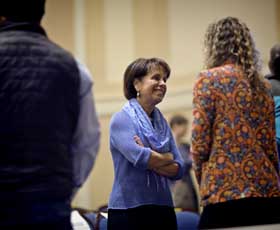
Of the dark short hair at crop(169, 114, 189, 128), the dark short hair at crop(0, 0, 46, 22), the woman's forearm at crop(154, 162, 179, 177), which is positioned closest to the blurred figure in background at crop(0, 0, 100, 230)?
the dark short hair at crop(0, 0, 46, 22)

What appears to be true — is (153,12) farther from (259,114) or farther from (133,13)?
(259,114)

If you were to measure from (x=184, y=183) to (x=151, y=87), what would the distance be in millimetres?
2315

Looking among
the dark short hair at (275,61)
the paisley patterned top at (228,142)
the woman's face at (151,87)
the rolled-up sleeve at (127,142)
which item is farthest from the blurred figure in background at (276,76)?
the rolled-up sleeve at (127,142)

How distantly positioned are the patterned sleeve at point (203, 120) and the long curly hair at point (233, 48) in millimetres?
163

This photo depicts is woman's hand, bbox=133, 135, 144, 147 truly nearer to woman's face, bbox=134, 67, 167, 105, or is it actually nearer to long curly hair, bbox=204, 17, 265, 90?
woman's face, bbox=134, 67, 167, 105

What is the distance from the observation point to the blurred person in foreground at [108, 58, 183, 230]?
221 centimetres

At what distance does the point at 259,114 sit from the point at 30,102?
88cm

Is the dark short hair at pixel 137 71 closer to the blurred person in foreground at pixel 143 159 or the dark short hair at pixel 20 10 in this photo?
the blurred person in foreground at pixel 143 159

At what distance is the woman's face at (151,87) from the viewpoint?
237cm

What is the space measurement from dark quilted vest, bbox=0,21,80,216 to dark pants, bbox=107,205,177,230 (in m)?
0.54

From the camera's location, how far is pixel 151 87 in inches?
93.0

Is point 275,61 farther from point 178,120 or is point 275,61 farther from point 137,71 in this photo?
point 178,120

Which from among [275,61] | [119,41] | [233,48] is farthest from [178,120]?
[233,48]

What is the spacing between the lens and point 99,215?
263 centimetres
